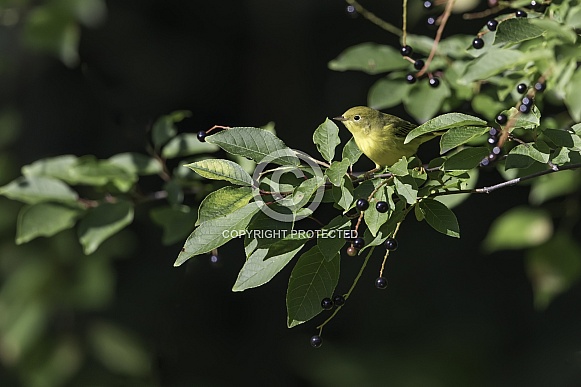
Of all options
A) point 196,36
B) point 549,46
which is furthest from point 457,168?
point 196,36

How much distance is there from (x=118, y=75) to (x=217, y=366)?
2.08 m

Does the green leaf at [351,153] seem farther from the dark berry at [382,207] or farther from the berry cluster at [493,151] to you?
the berry cluster at [493,151]

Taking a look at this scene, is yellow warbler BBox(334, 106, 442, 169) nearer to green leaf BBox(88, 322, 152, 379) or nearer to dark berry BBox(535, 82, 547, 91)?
dark berry BBox(535, 82, 547, 91)

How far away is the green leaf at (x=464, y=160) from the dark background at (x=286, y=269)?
344 cm

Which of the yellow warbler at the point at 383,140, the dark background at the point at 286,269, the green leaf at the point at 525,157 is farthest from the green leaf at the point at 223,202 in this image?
the dark background at the point at 286,269

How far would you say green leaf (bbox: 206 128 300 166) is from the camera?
184 centimetres

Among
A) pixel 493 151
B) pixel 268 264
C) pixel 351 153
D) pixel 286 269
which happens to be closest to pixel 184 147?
pixel 351 153

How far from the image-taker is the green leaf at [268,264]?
185 centimetres

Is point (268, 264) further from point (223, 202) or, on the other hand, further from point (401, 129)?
point (401, 129)

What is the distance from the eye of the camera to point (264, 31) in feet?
19.8

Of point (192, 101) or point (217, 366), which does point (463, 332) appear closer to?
point (217, 366)

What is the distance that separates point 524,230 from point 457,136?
182 centimetres

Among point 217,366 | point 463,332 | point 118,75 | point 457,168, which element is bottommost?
point 217,366

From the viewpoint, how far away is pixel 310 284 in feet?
6.26
